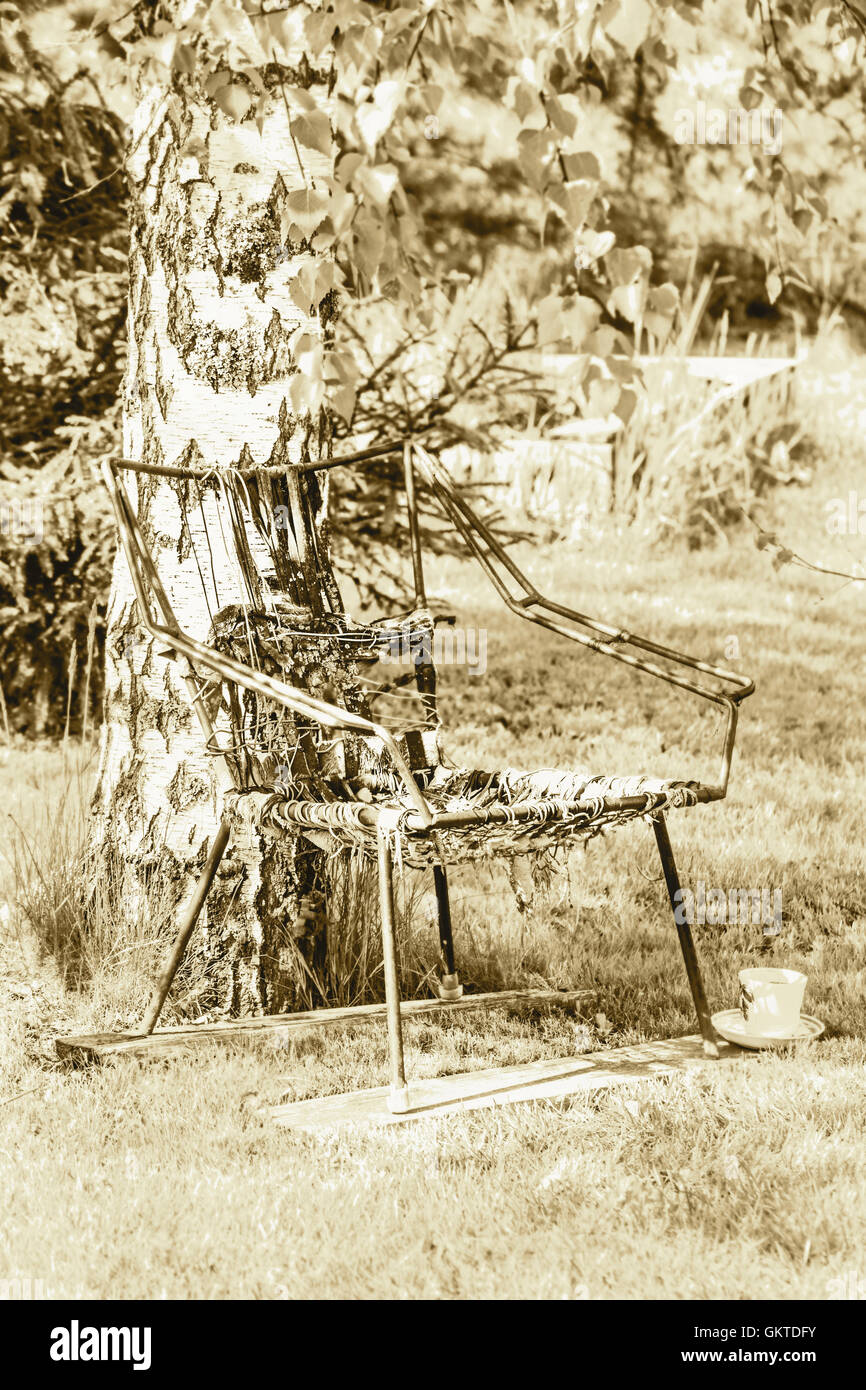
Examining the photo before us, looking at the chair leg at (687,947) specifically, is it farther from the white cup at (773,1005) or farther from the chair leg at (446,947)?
the chair leg at (446,947)

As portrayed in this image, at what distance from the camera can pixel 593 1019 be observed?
320 centimetres

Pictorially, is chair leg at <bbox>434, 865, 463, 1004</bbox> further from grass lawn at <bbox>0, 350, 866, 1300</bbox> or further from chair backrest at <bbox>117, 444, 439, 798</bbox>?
chair backrest at <bbox>117, 444, 439, 798</bbox>

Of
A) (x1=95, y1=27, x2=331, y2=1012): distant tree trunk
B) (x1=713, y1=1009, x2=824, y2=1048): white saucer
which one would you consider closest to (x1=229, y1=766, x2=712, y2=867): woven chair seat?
(x1=95, y1=27, x2=331, y2=1012): distant tree trunk

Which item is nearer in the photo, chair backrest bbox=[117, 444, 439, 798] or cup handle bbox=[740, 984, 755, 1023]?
cup handle bbox=[740, 984, 755, 1023]

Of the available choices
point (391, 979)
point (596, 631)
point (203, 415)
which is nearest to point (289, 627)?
point (203, 415)

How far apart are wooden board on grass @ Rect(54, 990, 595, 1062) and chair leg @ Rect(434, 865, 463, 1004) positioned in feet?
0.09

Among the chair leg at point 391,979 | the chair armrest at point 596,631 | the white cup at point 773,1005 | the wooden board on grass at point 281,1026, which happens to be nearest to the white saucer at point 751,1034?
the white cup at point 773,1005

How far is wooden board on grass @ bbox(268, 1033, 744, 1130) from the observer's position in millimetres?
2586

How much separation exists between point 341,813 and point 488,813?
0.25 meters

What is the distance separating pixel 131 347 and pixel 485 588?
377cm

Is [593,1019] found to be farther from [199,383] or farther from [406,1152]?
[199,383]

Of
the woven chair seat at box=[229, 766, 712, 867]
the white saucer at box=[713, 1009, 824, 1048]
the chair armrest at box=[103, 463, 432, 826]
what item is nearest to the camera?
the chair armrest at box=[103, 463, 432, 826]

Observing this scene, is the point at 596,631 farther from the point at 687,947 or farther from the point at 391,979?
the point at 391,979

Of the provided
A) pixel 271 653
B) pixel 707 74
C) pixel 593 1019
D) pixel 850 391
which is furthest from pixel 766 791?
pixel 707 74
